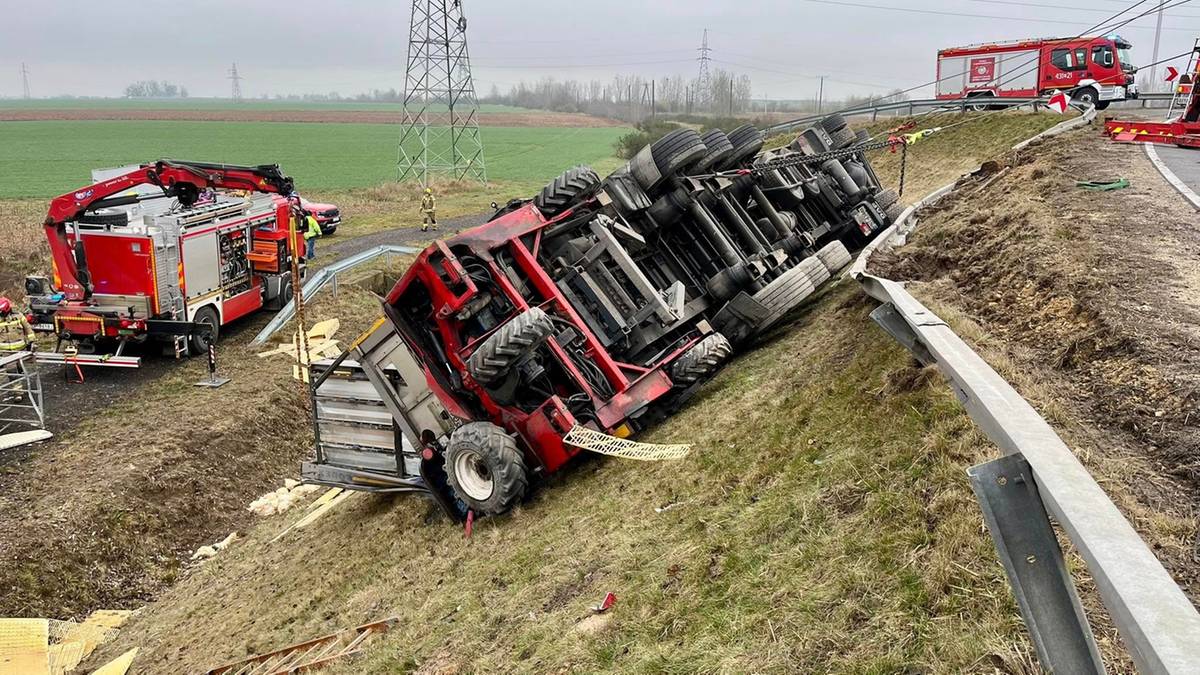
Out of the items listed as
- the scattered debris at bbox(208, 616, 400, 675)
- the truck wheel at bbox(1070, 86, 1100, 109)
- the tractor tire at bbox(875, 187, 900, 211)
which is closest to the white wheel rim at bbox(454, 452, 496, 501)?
the scattered debris at bbox(208, 616, 400, 675)

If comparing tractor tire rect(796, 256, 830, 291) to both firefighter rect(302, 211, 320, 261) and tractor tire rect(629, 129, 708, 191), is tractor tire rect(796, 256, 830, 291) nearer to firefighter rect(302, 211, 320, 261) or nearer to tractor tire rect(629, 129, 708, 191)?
tractor tire rect(629, 129, 708, 191)

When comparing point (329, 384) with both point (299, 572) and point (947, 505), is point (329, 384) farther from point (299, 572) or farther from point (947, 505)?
point (947, 505)

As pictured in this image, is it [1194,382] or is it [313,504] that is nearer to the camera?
[1194,382]

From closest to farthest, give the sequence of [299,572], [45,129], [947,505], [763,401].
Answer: [947,505] < [763,401] < [299,572] < [45,129]

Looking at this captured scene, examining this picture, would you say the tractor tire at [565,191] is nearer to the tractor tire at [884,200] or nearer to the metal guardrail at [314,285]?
the tractor tire at [884,200]

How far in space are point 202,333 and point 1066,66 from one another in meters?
25.3

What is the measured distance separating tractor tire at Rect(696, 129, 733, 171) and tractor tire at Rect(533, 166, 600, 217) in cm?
145

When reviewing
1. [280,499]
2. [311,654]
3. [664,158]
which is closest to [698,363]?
[664,158]

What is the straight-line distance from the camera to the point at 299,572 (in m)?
8.01

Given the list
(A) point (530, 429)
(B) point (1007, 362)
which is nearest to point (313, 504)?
(A) point (530, 429)

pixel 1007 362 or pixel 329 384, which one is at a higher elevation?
pixel 1007 362

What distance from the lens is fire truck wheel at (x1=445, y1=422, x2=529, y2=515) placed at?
23.5ft

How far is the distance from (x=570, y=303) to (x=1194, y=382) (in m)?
5.11

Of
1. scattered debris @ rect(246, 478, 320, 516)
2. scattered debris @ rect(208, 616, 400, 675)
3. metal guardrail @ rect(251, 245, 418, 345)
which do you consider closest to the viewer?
scattered debris @ rect(208, 616, 400, 675)
